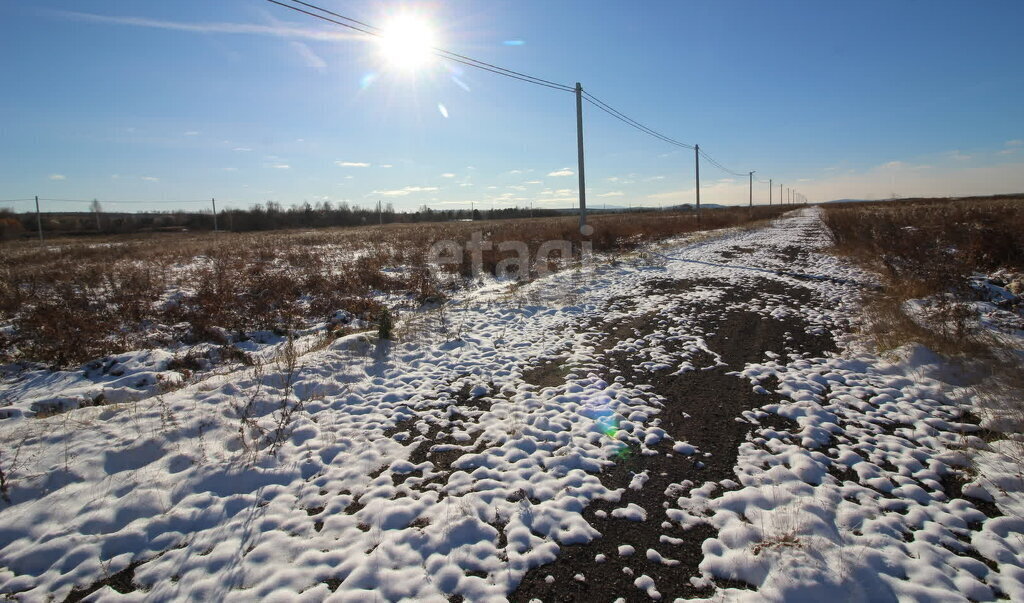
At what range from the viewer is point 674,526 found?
11.0 ft

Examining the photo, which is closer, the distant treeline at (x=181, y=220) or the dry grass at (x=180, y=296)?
the dry grass at (x=180, y=296)

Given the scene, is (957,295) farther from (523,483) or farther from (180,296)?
(180,296)

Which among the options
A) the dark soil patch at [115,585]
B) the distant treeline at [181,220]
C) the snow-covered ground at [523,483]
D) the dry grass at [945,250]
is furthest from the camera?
the distant treeline at [181,220]

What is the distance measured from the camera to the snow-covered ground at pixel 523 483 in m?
2.89

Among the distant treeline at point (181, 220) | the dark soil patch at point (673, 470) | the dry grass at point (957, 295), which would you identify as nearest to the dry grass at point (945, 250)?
the dry grass at point (957, 295)

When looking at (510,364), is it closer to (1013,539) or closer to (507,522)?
(507,522)

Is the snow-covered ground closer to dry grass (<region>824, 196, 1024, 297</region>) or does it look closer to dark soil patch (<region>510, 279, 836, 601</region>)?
dark soil patch (<region>510, 279, 836, 601</region>)

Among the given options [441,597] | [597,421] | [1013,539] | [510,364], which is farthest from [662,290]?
[441,597]

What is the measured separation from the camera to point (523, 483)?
12.9ft

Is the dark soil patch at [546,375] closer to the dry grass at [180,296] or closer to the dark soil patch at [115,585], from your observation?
the dark soil patch at [115,585]

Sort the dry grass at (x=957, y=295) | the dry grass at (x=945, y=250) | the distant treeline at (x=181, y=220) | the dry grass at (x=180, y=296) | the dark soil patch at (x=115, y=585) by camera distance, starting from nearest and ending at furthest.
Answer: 1. the dark soil patch at (x=115, y=585)
2. the dry grass at (x=957, y=295)
3. the dry grass at (x=180, y=296)
4. the dry grass at (x=945, y=250)
5. the distant treeline at (x=181, y=220)

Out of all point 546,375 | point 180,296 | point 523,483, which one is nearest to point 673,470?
point 523,483

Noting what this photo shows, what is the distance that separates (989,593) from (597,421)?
3126 mm

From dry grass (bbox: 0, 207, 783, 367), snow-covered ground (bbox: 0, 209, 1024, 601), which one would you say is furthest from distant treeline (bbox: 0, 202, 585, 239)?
snow-covered ground (bbox: 0, 209, 1024, 601)
